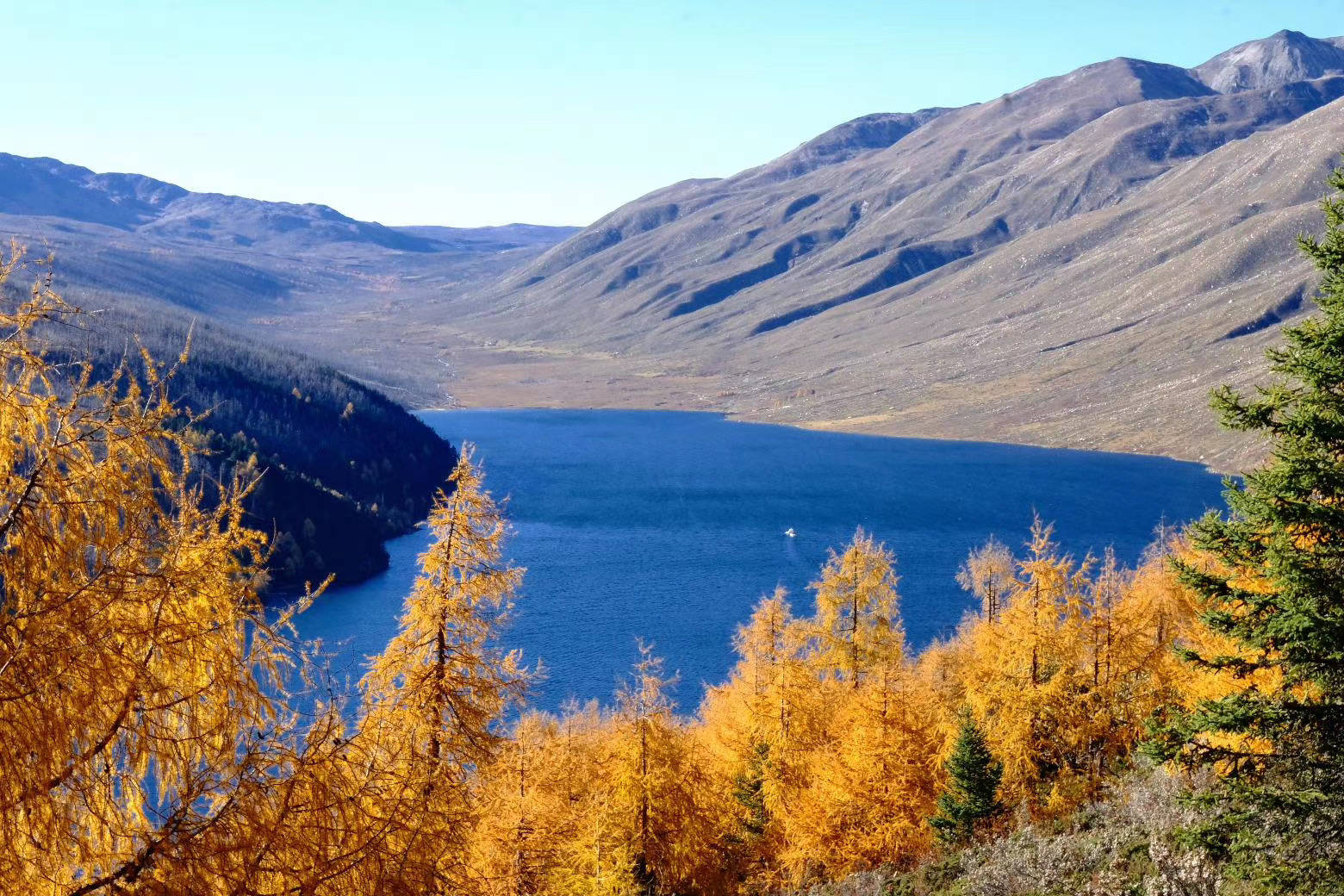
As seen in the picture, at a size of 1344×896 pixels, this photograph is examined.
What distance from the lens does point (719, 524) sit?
390ft

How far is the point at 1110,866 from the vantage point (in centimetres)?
1602

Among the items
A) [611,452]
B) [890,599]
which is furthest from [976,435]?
[890,599]

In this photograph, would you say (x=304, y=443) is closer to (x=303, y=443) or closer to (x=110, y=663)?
(x=303, y=443)

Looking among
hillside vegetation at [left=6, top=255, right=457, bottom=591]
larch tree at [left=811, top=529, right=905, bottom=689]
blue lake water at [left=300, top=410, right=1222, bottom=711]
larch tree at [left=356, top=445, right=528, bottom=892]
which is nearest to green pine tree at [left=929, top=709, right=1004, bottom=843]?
larch tree at [left=811, top=529, right=905, bottom=689]

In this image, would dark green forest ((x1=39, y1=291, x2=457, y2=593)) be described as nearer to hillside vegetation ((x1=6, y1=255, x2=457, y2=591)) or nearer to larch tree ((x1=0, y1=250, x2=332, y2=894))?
hillside vegetation ((x1=6, y1=255, x2=457, y2=591))

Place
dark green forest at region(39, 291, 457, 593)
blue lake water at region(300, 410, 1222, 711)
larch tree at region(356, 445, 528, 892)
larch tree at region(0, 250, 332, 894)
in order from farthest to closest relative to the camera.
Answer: dark green forest at region(39, 291, 457, 593), blue lake water at region(300, 410, 1222, 711), larch tree at region(356, 445, 528, 892), larch tree at region(0, 250, 332, 894)

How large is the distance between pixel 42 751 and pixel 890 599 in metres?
35.1

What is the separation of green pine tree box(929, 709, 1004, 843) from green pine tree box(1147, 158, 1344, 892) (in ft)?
40.8

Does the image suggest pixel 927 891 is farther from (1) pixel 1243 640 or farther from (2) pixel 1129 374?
(2) pixel 1129 374

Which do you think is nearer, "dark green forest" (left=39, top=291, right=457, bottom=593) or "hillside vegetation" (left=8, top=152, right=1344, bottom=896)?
"hillside vegetation" (left=8, top=152, right=1344, bottom=896)

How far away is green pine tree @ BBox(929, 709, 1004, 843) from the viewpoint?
25172 mm

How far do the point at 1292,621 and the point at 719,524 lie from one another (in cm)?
10727

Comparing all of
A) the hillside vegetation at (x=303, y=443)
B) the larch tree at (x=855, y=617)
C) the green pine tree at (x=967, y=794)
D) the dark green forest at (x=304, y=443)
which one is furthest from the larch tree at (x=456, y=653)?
the hillside vegetation at (x=303, y=443)

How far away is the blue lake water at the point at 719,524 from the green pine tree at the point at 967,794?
24.3 metres
